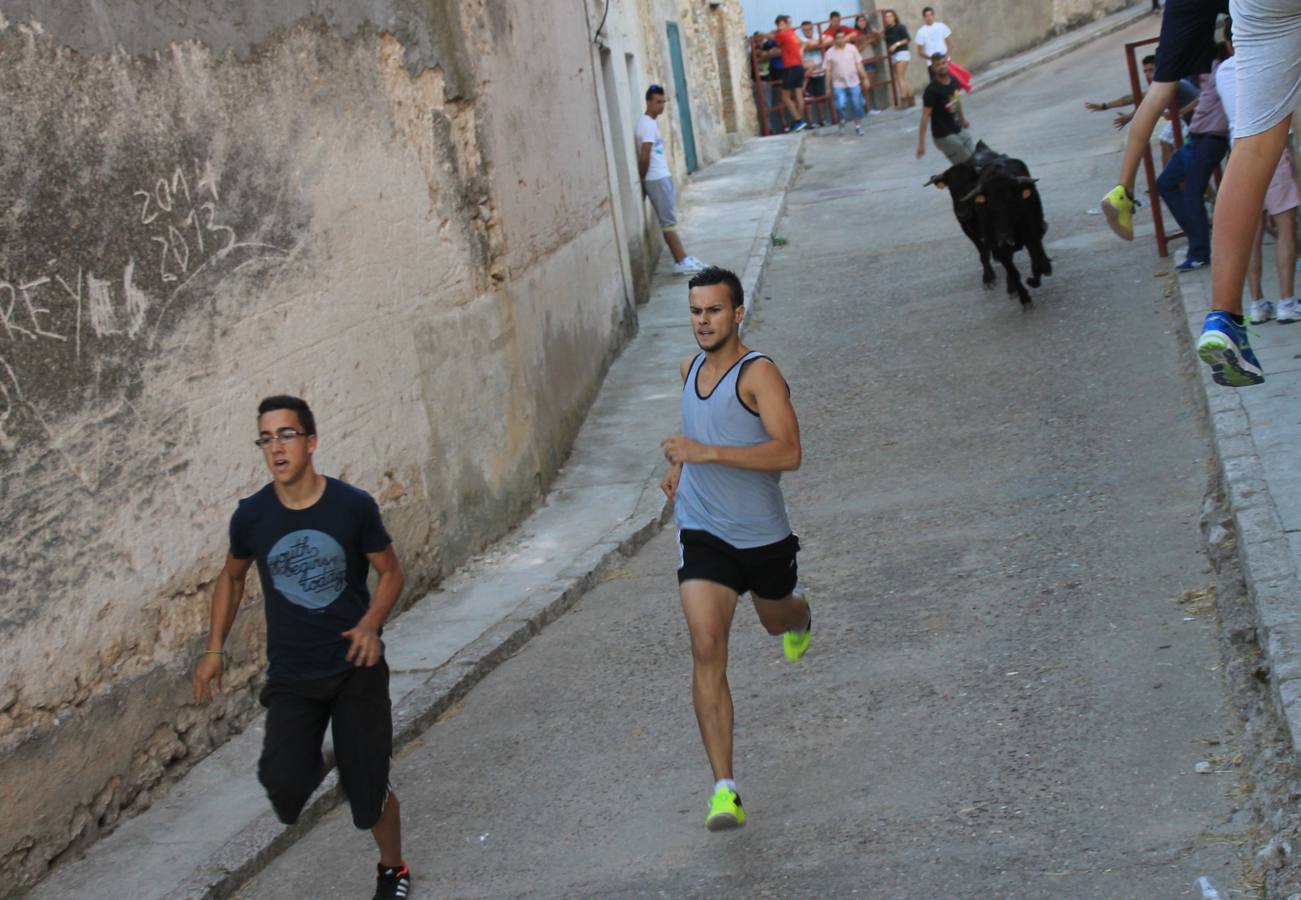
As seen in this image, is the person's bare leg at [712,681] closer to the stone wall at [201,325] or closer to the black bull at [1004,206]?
the stone wall at [201,325]

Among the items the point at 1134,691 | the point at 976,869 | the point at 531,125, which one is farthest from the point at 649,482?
the point at 976,869

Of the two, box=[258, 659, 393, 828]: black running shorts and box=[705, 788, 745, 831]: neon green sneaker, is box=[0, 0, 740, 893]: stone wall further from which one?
box=[705, 788, 745, 831]: neon green sneaker

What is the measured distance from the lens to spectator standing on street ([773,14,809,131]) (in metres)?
31.1

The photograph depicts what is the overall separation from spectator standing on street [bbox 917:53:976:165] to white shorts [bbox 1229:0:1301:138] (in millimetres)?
12469

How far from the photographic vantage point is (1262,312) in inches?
383

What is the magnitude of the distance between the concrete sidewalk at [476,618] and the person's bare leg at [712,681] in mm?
1801

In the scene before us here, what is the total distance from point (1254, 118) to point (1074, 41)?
26.5 meters

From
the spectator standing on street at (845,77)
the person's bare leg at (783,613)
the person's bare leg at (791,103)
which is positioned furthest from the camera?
the person's bare leg at (791,103)

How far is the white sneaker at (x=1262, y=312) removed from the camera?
31.9ft

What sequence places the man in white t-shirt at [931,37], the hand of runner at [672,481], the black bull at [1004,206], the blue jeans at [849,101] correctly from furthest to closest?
the blue jeans at [849,101], the man in white t-shirt at [931,37], the black bull at [1004,206], the hand of runner at [672,481]

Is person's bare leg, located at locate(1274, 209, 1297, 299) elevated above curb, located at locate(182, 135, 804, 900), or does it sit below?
above

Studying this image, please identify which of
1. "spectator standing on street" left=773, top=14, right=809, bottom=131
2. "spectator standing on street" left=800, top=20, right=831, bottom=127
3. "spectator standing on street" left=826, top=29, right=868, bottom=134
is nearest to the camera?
"spectator standing on street" left=826, top=29, right=868, bottom=134

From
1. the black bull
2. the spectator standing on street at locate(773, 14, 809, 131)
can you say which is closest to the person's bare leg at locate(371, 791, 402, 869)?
the black bull

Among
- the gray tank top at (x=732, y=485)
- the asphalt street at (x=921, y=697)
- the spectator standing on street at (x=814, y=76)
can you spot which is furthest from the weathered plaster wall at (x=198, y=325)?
the spectator standing on street at (x=814, y=76)
